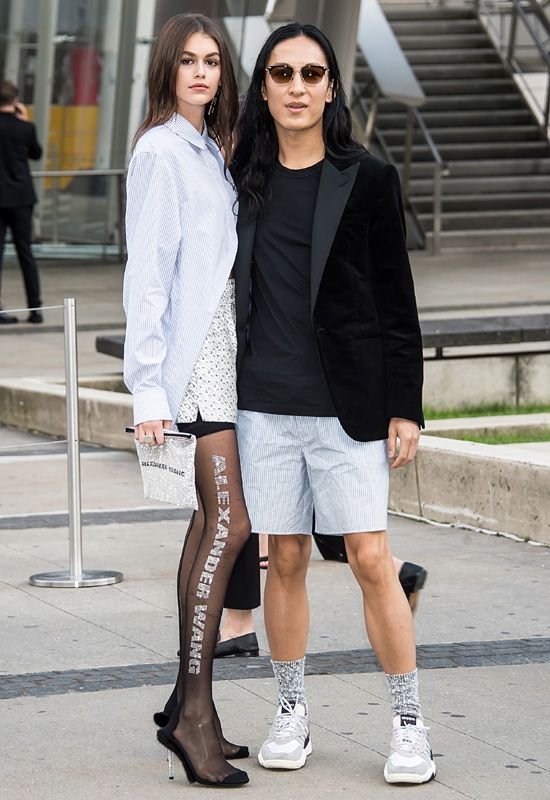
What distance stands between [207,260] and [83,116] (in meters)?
19.4

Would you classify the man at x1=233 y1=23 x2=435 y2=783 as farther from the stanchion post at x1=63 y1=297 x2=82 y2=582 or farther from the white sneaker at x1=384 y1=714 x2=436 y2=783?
the stanchion post at x1=63 y1=297 x2=82 y2=582

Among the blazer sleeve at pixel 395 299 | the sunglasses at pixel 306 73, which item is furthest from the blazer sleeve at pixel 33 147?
the blazer sleeve at pixel 395 299

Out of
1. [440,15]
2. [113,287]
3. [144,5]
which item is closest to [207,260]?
[113,287]

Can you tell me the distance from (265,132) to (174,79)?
268 millimetres

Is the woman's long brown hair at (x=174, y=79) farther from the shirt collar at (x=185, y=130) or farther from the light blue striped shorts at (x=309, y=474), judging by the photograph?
the light blue striped shorts at (x=309, y=474)

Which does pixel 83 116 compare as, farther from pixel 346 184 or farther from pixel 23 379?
pixel 346 184

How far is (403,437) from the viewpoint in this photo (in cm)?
421

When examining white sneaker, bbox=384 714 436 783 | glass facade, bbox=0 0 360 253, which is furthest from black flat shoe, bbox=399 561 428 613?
glass facade, bbox=0 0 360 253

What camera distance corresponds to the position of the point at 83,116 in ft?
75.9

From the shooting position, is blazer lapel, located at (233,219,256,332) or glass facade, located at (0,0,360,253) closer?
blazer lapel, located at (233,219,256,332)

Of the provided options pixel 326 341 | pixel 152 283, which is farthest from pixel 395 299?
pixel 152 283

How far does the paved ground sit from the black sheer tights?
0.47 ft

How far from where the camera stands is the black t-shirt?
4.18 metres

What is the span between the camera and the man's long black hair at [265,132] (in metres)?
4.23
